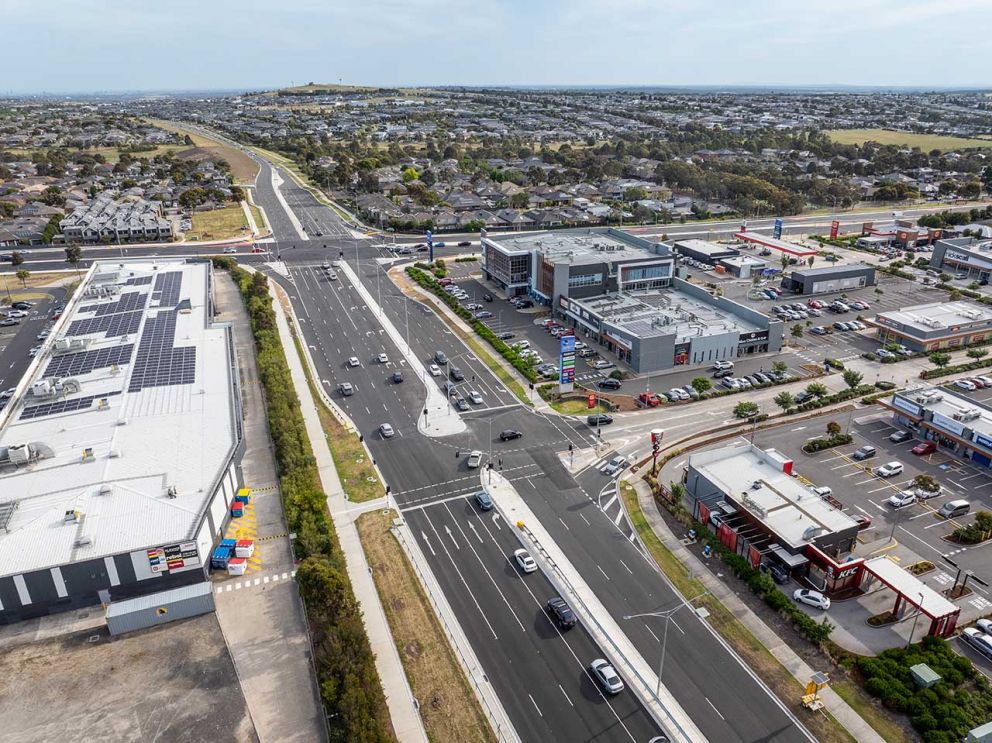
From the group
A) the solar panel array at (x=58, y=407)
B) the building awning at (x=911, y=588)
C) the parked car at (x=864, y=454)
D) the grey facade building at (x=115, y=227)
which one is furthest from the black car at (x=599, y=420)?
the grey facade building at (x=115, y=227)

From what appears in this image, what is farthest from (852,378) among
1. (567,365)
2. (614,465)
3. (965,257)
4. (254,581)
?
(965,257)

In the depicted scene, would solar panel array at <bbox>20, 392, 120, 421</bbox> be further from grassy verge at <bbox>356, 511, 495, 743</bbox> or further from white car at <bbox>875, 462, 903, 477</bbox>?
white car at <bbox>875, 462, 903, 477</bbox>

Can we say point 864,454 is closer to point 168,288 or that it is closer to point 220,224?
point 168,288

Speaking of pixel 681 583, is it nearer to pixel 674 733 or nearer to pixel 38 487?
pixel 674 733

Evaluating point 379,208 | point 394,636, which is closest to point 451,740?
point 394,636

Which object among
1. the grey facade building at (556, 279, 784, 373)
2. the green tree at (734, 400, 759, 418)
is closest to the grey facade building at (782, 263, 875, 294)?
the grey facade building at (556, 279, 784, 373)

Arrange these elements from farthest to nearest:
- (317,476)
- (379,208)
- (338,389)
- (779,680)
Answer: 1. (379,208)
2. (338,389)
3. (317,476)
4. (779,680)
